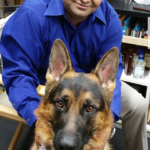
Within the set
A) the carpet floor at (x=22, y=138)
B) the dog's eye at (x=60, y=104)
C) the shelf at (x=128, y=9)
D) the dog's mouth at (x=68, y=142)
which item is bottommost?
the carpet floor at (x=22, y=138)

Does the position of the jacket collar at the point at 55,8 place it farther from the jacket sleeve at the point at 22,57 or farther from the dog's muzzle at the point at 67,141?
the dog's muzzle at the point at 67,141

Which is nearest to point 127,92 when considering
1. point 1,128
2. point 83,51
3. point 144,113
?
point 144,113

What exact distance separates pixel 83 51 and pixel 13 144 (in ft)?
3.37

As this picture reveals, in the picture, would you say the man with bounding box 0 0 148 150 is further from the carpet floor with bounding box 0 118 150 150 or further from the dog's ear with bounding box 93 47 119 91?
the carpet floor with bounding box 0 118 150 150

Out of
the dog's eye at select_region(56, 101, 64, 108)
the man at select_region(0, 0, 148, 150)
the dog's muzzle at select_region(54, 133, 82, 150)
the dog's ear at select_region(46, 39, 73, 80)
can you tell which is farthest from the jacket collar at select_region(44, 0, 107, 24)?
the dog's muzzle at select_region(54, 133, 82, 150)

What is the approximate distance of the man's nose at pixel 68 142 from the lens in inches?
37.4

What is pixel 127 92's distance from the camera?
1751 millimetres

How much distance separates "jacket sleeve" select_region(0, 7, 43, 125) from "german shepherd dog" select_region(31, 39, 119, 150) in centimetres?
13

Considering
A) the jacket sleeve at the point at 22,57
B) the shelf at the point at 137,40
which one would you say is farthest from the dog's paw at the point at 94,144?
the shelf at the point at 137,40

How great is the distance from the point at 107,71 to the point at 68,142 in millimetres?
444

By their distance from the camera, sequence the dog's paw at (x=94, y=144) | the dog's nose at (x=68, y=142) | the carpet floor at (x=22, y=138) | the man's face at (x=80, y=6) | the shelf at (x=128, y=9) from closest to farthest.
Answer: the dog's nose at (x=68, y=142), the dog's paw at (x=94, y=144), the man's face at (x=80, y=6), the shelf at (x=128, y=9), the carpet floor at (x=22, y=138)

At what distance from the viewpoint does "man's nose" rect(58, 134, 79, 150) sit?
95 centimetres

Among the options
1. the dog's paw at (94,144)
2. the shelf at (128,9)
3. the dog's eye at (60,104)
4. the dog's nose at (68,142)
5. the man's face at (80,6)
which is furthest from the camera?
the shelf at (128,9)

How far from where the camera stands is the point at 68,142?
0.95m
